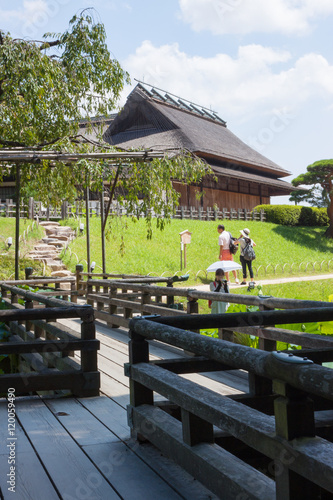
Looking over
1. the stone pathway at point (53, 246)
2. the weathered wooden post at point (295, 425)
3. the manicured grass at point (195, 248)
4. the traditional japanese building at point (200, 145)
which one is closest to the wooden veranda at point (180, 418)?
the weathered wooden post at point (295, 425)

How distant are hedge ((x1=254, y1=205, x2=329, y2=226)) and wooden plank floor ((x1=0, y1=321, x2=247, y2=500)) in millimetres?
30356

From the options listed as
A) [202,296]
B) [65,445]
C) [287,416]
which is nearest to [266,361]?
[287,416]

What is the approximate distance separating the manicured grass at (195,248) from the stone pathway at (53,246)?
0.44 m

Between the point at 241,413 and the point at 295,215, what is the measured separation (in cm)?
3354

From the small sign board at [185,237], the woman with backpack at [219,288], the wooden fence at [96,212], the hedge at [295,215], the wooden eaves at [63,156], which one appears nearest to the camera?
the woman with backpack at [219,288]

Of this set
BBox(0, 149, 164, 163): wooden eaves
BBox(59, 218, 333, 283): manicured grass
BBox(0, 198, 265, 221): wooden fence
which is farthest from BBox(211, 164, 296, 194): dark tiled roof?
BBox(0, 149, 164, 163): wooden eaves

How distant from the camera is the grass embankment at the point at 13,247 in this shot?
56.6ft

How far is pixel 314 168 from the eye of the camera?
3172 cm

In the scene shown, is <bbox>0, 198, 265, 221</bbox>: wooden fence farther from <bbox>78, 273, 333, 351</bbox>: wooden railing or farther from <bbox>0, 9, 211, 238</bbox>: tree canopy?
<bbox>78, 273, 333, 351</bbox>: wooden railing

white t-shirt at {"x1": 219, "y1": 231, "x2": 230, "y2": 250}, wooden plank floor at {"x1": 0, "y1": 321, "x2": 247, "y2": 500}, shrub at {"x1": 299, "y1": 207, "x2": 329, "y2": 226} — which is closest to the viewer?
wooden plank floor at {"x1": 0, "y1": 321, "x2": 247, "y2": 500}

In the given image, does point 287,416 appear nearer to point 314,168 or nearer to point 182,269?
point 182,269

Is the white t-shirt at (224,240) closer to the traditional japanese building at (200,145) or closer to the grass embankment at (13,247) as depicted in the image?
the grass embankment at (13,247)

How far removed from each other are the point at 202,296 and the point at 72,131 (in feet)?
21.6

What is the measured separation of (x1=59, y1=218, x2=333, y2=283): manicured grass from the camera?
66.2ft
